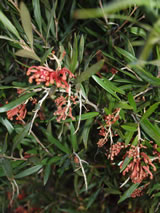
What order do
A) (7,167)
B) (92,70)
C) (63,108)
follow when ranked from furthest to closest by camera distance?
1. (7,167)
2. (63,108)
3. (92,70)

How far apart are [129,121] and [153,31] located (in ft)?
1.48

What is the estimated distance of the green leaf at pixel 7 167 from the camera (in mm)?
721

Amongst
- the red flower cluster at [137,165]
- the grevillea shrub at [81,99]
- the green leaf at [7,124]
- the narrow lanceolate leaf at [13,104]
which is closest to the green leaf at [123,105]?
the grevillea shrub at [81,99]

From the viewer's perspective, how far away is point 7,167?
0.73 meters

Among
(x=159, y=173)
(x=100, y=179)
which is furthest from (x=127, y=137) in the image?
(x=100, y=179)

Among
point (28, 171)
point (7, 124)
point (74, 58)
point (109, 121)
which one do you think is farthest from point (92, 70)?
point (28, 171)

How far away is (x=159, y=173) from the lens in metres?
0.71

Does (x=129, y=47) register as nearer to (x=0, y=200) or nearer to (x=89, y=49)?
(x=89, y=49)

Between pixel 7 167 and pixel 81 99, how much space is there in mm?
340

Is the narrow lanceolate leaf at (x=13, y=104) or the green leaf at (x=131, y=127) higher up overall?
the narrow lanceolate leaf at (x=13, y=104)

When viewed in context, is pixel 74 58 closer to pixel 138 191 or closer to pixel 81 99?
pixel 81 99

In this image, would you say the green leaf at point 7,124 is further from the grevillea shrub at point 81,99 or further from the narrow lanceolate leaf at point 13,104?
the narrow lanceolate leaf at point 13,104

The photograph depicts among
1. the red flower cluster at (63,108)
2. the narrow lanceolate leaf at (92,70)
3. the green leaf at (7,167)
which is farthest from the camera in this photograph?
the green leaf at (7,167)

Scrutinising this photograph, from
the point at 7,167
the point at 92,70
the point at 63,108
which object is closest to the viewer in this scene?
the point at 92,70
